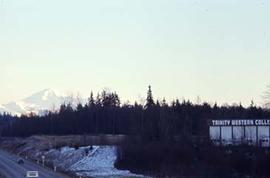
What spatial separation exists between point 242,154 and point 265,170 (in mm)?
Answer: 7955

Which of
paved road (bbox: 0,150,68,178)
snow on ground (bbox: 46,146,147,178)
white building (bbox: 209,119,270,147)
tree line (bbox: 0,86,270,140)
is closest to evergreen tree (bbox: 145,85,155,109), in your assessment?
tree line (bbox: 0,86,270,140)

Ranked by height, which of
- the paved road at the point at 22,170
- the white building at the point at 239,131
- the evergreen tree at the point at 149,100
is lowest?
the paved road at the point at 22,170

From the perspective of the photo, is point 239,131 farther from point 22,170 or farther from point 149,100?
point 149,100

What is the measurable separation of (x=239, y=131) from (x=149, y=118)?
3144 cm

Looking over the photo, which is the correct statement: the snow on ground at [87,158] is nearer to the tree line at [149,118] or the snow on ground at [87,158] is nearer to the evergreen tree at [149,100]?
the tree line at [149,118]

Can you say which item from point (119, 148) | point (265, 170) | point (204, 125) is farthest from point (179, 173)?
point (204, 125)

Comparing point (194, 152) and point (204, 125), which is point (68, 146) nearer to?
point (204, 125)

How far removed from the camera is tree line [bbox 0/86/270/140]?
12788 centimetres

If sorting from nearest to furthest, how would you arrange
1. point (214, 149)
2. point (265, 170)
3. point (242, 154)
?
point (265, 170)
point (242, 154)
point (214, 149)

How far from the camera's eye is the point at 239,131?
116 m

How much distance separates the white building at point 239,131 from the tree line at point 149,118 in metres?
3.54

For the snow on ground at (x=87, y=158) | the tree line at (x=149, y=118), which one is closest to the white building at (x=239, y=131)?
the tree line at (x=149, y=118)

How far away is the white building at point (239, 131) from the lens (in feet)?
364

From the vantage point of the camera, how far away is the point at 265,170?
8362 centimetres
